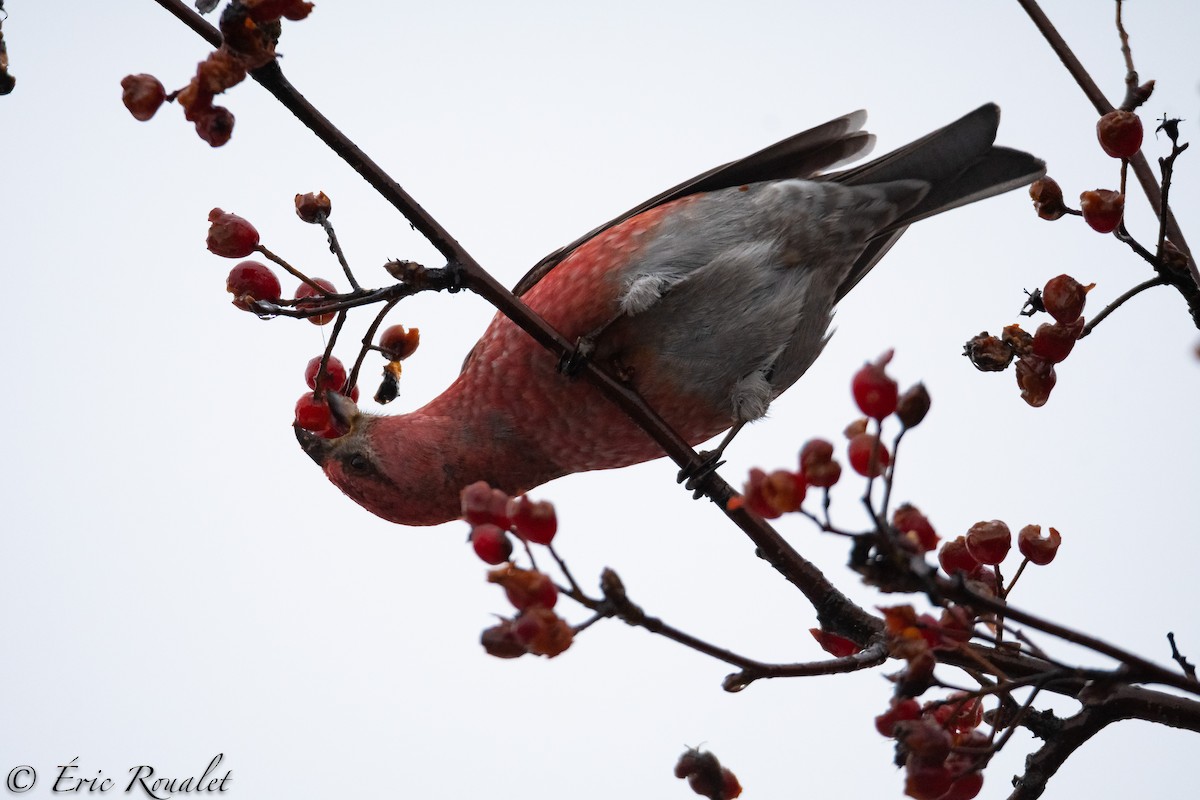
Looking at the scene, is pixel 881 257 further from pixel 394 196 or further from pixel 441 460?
pixel 394 196

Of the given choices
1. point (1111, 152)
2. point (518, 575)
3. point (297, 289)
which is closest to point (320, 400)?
point (297, 289)

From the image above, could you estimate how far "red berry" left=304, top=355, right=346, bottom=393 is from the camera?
8.39 ft

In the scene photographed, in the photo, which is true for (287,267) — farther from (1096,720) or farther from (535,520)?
(1096,720)

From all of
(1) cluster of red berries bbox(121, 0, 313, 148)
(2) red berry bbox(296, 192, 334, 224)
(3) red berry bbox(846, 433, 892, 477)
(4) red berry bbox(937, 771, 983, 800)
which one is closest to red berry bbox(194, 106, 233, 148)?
(1) cluster of red berries bbox(121, 0, 313, 148)

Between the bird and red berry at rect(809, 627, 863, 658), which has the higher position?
the bird

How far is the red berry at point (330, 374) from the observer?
2.56m

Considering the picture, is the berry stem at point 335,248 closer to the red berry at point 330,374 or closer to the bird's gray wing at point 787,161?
the red berry at point 330,374

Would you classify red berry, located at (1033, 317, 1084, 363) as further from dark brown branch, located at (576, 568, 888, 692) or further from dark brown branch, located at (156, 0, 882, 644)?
dark brown branch, located at (576, 568, 888, 692)

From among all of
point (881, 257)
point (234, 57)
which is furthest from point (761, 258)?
point (234, 57)

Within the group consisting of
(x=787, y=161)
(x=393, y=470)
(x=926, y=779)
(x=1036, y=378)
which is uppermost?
(x=787, y=161)

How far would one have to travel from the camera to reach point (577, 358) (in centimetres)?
283

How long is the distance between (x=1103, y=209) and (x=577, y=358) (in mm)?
1315

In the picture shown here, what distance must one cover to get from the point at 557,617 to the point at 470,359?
197 cm

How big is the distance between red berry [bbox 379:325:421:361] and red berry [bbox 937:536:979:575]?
4.40ft
